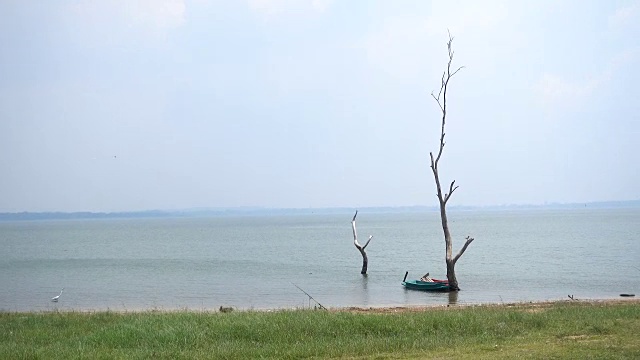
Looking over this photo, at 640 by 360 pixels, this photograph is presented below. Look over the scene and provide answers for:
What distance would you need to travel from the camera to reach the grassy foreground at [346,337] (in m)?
13.7

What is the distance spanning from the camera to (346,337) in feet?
51.8

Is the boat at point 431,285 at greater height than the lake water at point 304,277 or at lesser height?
greater

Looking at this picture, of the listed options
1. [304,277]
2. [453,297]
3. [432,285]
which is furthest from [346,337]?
[304,277]

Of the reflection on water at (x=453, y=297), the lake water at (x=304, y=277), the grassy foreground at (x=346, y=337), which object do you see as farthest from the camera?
the lake water at (x=304, y=277)

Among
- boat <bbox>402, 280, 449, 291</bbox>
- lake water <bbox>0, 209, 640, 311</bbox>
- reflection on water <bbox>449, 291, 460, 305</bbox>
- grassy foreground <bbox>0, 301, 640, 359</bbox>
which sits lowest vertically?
lake water <bbox>0, 209, 640, 311</bbox>

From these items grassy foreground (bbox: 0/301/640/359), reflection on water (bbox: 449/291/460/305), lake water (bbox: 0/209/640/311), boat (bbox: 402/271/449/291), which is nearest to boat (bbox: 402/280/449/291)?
boat (bbox: 402/271/449/291)

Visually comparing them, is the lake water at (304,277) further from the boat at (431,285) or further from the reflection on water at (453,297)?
the boat at (431,285)

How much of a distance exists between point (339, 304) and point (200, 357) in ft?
64.7

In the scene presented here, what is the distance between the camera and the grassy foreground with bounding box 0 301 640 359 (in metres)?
13.7

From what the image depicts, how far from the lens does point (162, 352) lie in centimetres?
1422

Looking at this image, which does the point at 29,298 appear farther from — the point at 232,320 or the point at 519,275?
the point at 519,275

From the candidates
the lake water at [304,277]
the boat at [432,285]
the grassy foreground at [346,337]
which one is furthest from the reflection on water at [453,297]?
the grassy foreground at [346,337]

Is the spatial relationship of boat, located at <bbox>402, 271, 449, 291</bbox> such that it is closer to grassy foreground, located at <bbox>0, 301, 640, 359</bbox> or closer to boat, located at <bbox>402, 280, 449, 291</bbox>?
boat, located at <bbox>402, 280, 449, 291</bbox>

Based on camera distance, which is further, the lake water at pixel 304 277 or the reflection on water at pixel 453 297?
the lake water at pixel 304 277
